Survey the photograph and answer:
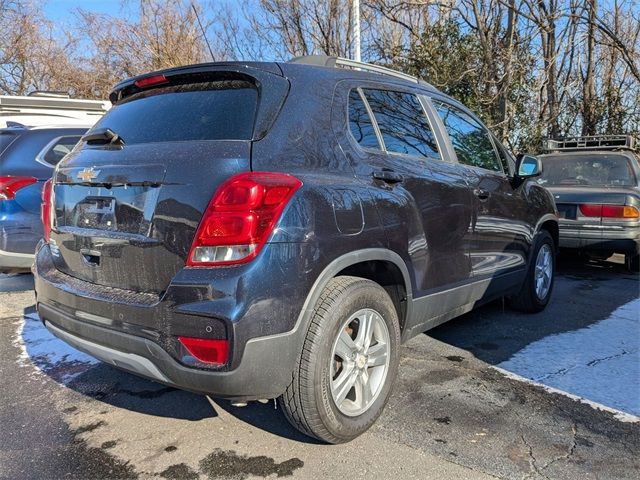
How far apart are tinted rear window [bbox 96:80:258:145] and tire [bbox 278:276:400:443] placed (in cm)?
90

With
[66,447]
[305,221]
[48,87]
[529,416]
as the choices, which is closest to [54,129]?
[66,447]

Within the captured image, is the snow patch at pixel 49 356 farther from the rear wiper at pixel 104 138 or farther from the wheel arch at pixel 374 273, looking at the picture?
the wheel arch at pixel 374 273

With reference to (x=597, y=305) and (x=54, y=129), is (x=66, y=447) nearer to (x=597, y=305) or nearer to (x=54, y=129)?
(x=54, y=129)

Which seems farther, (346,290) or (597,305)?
(597,305)

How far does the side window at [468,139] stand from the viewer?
3883 millimetres

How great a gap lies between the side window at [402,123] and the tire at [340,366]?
953 millimetres

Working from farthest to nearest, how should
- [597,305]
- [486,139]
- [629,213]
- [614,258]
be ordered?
[614,258], [629,213], [597,305], [486,139]

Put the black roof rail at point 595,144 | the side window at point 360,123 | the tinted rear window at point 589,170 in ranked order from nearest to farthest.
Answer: the side window at point 360,123
the tinted rear window at point 589,170
the black roof rail at point 595,144

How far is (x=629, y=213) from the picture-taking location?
6.45 meters

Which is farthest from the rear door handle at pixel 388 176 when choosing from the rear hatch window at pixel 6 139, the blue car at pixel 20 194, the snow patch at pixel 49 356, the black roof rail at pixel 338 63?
the rear hatch window at pixel 6 139

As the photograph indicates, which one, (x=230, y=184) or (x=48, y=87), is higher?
(x=48, y=87)

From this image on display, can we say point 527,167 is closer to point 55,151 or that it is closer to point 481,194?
point 481,194

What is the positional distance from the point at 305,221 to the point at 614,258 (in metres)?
7.62

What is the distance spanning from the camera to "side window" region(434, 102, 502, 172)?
3.88 meters
